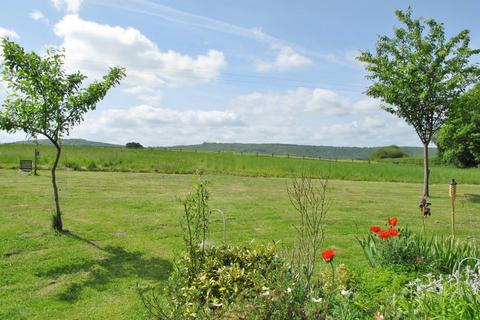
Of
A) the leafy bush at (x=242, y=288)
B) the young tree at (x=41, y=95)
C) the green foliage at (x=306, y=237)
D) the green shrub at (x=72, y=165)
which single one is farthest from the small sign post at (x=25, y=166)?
the green foliage at (x=306, y=237)

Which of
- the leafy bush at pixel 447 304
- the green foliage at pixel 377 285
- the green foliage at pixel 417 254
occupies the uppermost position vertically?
the leafy bush at pixel 447 304

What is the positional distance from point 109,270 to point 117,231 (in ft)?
8.61

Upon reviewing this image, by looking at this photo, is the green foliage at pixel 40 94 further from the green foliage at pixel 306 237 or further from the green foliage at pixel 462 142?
the green foliage at pixel 462 142

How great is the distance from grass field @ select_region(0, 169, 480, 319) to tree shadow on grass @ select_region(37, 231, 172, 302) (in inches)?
0.6

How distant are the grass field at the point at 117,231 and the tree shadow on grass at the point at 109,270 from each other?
0.05ft

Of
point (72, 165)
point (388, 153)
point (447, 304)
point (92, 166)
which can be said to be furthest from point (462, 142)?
point (447, 304)

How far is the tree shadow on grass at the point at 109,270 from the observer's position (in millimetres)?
5648

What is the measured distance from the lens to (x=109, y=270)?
20.7 ft

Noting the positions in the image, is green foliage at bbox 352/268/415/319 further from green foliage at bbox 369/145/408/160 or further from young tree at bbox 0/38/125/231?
→ green foliage at bbox 369/145/408/160

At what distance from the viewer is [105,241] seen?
316 inches

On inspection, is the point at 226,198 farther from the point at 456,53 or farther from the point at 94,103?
the point at 456,53

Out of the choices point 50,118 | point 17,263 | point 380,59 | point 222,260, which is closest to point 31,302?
point 17,263

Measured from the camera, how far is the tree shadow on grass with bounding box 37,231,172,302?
5648 millimetres

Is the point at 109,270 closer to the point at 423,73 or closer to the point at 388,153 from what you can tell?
the point at 423,73
